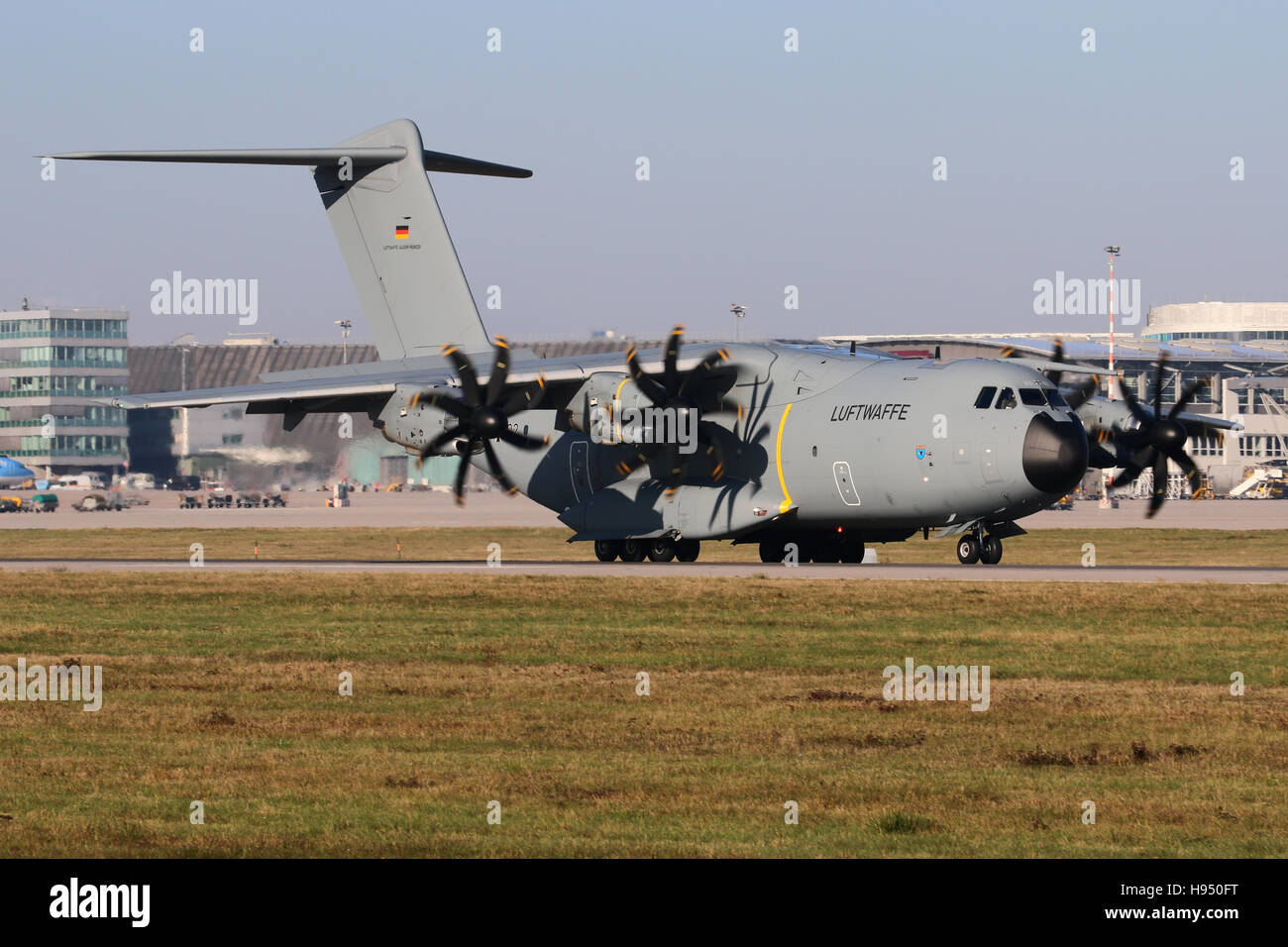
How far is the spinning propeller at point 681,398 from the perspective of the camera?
34.1 m

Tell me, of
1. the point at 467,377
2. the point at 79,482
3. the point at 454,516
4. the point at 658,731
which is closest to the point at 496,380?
the point at 467,377

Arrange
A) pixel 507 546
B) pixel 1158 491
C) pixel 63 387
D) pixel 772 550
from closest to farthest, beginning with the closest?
pixel 1158 491, pixel 772 550, pixel 507 546, pixel 63 387

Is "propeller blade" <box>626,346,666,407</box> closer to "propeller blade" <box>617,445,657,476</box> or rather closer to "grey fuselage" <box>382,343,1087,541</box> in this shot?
"grey fuselage" <box>382,343,1087,541</box>

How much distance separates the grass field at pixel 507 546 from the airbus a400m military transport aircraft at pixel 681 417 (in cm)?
420

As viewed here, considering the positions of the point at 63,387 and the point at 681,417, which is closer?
the point at 681,417

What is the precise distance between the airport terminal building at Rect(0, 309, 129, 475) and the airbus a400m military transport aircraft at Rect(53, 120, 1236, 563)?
334ft

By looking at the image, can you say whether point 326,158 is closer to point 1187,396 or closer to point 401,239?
point 401,239

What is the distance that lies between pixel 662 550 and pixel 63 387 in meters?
115

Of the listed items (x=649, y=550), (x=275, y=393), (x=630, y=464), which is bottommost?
(x=649, y=550)

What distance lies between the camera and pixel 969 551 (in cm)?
3472

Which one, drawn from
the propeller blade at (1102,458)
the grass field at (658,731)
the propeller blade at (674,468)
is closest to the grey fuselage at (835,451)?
the propeller blade at (674,468)

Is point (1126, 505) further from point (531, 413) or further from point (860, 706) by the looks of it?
point (860, 706)

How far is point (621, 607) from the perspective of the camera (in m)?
26.4

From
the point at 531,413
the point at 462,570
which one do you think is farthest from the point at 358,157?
the point at 462,570
